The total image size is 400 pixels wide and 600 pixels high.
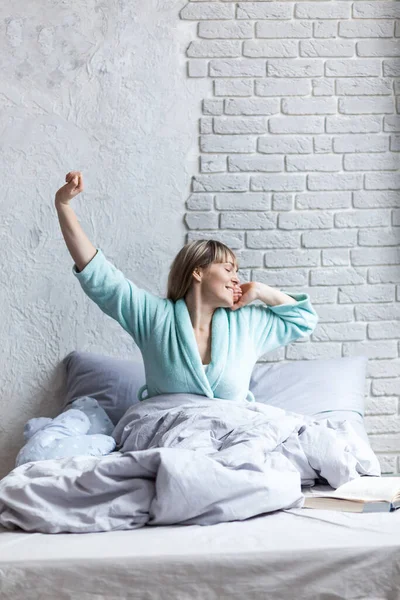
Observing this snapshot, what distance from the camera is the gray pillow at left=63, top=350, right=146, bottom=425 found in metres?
3.09

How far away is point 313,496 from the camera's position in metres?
2.16

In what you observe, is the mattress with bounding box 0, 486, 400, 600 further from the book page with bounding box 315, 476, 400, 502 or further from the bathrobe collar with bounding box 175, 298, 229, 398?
the bathrobe collar with bounding box 175, 298, 229, 398

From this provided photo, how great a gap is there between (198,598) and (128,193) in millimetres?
2012

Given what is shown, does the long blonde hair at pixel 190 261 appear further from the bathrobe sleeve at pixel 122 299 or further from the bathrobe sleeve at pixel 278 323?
the bathrobe sleeve at pixel 278 323

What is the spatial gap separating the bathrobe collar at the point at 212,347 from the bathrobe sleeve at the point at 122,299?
0.09m

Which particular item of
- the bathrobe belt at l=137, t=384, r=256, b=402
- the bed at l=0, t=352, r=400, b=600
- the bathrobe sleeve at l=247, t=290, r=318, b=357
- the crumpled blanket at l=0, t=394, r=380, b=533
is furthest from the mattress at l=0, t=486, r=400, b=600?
the bathrobe sleeve at l=247, t=290, r=318, b=357

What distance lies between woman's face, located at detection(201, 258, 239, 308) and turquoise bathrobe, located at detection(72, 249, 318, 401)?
63mm

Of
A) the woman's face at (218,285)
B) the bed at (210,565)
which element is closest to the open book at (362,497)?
the bed at (210,565)

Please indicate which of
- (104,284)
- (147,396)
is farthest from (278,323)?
(104,284)

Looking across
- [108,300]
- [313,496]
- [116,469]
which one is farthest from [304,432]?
[108,300]

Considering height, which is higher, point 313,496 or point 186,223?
point 186,223

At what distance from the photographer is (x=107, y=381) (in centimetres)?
313

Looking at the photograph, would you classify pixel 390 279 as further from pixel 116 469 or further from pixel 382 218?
pixel 116 469

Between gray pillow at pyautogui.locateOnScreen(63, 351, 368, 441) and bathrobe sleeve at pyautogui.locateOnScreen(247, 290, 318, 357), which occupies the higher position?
bathrobe sleeve at pyautogui.locateOnScreen(247, 290, 318, 357)
